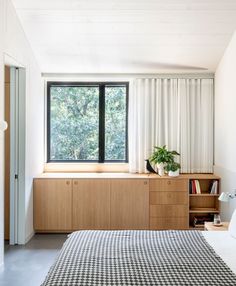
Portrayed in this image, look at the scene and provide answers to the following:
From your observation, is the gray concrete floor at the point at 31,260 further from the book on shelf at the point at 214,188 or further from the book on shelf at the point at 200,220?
the book on shelf at the point at 214,188

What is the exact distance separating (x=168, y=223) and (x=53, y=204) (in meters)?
1.66

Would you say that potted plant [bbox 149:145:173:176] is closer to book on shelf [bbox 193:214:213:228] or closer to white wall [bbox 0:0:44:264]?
book on shelf [bbox 193:214:213:228]

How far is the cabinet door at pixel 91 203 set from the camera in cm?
483

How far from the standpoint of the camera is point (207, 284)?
1.93 meters

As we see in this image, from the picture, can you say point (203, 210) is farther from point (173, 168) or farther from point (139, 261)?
point (139, 261)

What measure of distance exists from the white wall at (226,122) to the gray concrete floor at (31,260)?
2342mm

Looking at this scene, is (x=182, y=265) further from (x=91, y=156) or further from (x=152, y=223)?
(x=91, y=156)

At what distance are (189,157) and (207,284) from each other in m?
3.43

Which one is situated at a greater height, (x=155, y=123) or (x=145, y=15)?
(x=145, y=15)

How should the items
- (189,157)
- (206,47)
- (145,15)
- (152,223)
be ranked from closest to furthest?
(145,15) < (206,47) < (152,223) < (189,157)

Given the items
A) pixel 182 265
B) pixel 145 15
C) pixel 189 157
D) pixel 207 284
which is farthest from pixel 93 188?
pixel 207 284

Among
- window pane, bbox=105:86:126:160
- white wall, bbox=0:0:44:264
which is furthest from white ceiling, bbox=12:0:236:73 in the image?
window pane, bbox=105:86:126:160

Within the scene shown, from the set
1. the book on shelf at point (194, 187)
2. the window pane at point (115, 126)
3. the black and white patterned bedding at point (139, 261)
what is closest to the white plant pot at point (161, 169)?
the book on shelf at point (194, 187)

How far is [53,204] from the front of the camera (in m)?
4.85
